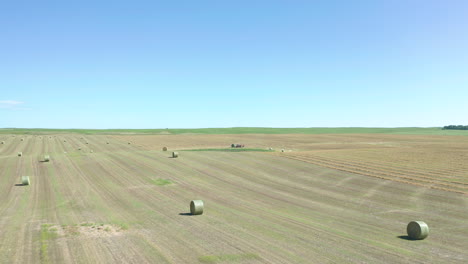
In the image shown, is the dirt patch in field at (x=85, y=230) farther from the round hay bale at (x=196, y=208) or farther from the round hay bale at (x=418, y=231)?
the round hay bale at (x=418, y=231)

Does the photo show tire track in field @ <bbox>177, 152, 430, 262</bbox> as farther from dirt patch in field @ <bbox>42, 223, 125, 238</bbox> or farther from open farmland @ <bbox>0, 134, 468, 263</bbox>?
dirt patch in field @ <bbox>42, 223, 125, 238</bbox>

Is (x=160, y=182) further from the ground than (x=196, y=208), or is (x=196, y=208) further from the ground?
(x=196, y=208)

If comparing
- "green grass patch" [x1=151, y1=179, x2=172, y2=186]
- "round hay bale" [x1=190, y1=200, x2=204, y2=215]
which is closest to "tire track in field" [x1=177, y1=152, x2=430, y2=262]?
"round hay bale" [x1=190, y1=200, x2=204, y2=215]

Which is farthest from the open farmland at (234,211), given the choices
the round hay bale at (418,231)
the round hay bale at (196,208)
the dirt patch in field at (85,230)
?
the round hay bale at (418,231)

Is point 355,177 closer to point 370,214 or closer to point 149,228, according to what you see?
point 370,214

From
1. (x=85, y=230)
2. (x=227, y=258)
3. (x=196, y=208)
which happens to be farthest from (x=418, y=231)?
(x=85, y=230)

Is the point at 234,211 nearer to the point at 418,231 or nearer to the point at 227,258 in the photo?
the point at 227,258

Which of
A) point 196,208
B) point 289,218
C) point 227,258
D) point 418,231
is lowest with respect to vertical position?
point 289,218

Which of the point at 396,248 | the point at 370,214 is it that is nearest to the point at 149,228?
the point at 396,248
